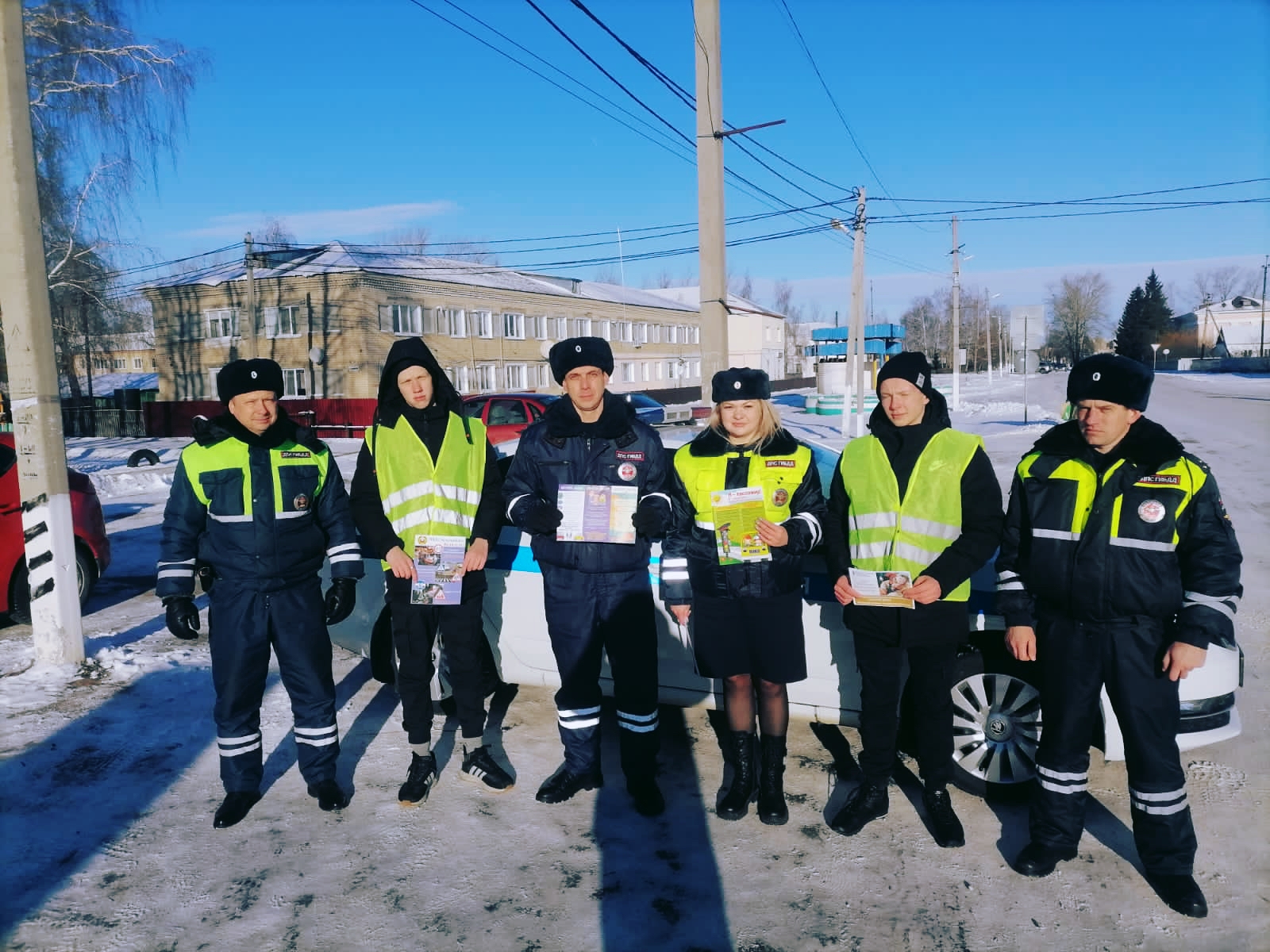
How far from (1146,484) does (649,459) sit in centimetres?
188

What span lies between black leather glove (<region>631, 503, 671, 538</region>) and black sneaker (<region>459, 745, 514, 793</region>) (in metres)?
1.35

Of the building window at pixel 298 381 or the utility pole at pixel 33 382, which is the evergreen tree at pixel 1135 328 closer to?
the building window at pixel 298 381

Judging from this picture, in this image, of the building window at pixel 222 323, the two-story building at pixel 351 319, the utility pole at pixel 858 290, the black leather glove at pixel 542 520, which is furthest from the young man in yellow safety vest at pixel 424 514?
the building window at pixel 222 323

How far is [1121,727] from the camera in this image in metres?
3.00

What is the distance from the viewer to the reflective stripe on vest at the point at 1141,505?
2836mm

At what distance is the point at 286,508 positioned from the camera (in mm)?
3545

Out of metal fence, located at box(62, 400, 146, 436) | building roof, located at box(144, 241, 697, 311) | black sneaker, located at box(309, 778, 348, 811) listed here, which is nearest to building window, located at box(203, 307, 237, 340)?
building roof, located at box(144, 241, 697, 311)

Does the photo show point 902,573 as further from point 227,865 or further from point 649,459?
point 227,865

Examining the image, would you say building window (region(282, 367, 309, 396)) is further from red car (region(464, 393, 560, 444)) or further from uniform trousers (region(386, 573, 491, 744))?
uniform trousers (region(386, 573, 491, 744))

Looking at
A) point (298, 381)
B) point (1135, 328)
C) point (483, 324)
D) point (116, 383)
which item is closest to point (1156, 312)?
point (1135, 328)

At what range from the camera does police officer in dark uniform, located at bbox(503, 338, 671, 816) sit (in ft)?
11.9

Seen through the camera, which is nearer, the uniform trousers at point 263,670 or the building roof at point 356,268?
the uniform trousers at point 263,670

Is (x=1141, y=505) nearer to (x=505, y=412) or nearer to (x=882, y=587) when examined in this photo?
(x=882, y=587)

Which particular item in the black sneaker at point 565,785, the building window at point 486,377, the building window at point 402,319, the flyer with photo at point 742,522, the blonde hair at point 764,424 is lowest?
the black sneaker at point 565,785
